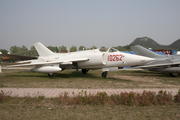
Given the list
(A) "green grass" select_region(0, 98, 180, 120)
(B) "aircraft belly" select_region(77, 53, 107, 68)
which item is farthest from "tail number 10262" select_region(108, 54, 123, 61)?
(A) "green grass" select_region(0, 98, 180, 120)

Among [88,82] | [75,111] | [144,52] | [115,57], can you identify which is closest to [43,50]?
A: [88,82]

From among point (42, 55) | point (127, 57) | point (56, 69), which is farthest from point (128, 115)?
point (42, 55)

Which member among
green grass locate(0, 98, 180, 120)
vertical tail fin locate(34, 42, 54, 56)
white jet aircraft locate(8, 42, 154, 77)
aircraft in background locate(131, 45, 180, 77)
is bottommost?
green grass locate(0, 98, 180, 120)

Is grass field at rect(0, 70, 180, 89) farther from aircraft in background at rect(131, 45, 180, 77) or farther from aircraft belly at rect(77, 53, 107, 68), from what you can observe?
aircraft belly at rect(77, 53, 107, 68)

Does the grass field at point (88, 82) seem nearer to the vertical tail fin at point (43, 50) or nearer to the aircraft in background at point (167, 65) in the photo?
the aircraft in background at point (167, 65)

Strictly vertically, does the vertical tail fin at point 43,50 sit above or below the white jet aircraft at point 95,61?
above

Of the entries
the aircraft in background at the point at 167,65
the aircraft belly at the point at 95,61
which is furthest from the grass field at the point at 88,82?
the aircraft belly at the point at 95,61

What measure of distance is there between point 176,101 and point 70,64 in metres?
9.09

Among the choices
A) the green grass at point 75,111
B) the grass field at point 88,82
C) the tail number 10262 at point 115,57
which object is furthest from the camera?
the tail number 10262 at point 115,57

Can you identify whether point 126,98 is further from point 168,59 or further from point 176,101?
point 168,59

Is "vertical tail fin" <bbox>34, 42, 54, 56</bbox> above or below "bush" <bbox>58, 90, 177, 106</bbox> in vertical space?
above

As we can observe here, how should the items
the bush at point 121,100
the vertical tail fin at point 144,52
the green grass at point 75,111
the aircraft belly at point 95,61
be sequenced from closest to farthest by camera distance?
the green grass at point 75,111 → the bush at point 121,100 → the aircraft belly at point 95,61 → the vertical tail fin at point 144,52

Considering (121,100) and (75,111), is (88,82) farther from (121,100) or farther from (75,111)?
(75,111)

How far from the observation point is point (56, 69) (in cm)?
1223
